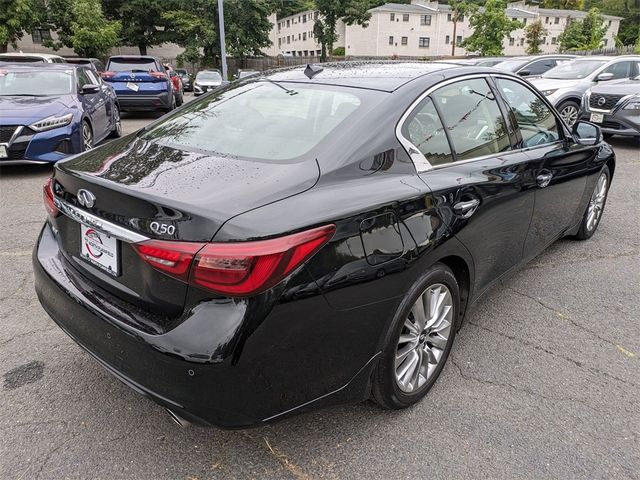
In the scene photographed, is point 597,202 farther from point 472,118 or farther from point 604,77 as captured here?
point 604,77

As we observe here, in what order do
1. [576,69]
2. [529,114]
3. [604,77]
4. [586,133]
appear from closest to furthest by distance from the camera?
[529,114] → [586,133] → [604,77] → [576,69]

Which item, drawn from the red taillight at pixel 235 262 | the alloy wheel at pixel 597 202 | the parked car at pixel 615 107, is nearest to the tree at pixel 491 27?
the parked car at pixel 615 107

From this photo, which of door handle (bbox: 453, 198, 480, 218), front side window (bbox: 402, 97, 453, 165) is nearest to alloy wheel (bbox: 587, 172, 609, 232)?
door handle (bbox: 453, 198, 480, 218)

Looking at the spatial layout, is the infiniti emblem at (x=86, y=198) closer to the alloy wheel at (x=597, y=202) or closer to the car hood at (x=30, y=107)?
the alloy wheel at (x=597, y=202)

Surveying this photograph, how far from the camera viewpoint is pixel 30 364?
278 cm

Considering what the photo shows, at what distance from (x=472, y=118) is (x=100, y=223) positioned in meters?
2.03

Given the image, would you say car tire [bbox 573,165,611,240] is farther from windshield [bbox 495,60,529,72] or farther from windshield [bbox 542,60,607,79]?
windshield [bbox 495,60,529,72]

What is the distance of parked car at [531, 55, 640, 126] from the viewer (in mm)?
11079

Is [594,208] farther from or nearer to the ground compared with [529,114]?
nearer to the ground

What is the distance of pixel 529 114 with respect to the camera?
3.43m

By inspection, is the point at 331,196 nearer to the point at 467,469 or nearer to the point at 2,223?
the point at 467,469

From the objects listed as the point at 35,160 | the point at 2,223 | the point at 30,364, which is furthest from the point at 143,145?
the point at 35,160

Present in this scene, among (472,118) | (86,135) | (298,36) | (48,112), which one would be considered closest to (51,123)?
(48,112)

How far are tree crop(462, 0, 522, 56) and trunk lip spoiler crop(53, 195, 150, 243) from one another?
40.6 metres
